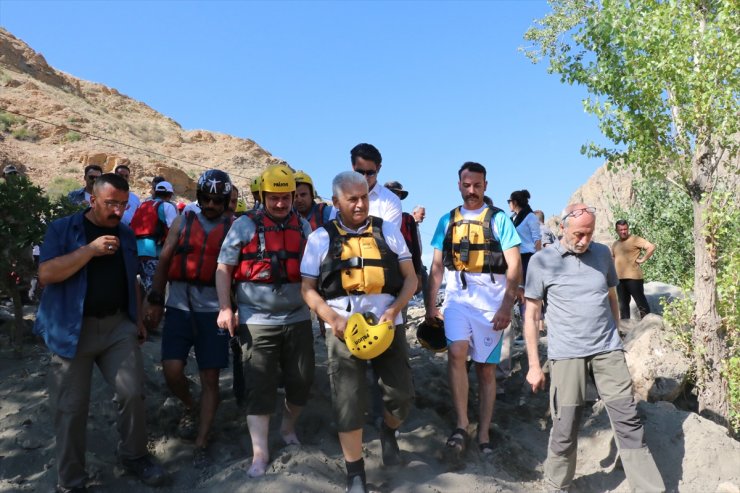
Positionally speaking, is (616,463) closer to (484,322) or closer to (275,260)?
(484,322)

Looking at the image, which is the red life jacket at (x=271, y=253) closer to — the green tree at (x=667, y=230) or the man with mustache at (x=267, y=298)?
the man with mustache at (x=267, y=298)

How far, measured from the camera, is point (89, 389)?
4.05 meters

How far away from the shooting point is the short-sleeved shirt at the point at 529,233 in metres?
7.40

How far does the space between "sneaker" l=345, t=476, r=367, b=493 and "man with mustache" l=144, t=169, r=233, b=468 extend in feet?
4.46

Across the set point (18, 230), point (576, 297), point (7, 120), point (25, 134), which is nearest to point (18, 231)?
point (18, 230)

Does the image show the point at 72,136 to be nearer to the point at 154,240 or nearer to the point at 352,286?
the point at 154,240

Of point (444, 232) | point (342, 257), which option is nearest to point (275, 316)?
point (342, 257)

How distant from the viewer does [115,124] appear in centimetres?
3950

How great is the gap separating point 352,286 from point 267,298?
74 cm

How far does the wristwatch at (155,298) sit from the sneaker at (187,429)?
104 cm

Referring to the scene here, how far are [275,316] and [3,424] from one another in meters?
2.75

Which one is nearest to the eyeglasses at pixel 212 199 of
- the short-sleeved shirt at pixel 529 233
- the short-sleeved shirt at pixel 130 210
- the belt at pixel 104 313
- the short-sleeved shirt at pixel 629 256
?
the belt at pixel 104 313

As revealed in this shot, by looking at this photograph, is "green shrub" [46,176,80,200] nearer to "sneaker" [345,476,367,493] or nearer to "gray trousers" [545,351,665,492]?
"sneaker" [345,476,367,493]

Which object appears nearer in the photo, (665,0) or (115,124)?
(665,0)
